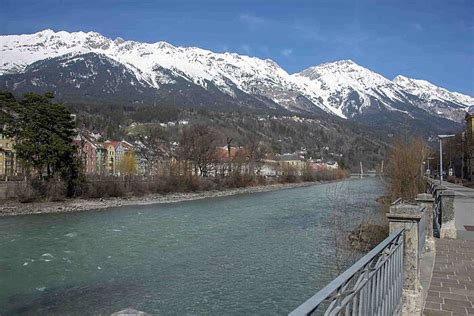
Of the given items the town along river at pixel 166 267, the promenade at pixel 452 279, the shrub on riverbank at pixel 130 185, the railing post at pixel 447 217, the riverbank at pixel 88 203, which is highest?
the railing post at pixel 447 217

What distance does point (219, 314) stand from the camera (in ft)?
35.7

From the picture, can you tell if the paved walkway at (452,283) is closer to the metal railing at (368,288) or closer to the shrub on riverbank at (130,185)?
Answer: the metal railing at (368,288)

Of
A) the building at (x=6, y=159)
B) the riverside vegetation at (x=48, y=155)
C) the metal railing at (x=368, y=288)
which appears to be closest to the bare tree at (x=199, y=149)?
the riverside vegetation at (x=48, y=155)

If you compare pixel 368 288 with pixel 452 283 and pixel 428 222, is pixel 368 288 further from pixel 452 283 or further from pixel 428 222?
pixel 428 222

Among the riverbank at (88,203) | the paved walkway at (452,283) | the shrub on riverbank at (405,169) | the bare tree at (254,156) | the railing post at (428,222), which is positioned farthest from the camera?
the bare tree at (254,156)

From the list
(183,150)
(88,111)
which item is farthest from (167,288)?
(88,111)

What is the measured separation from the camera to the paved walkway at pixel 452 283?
6.32 m

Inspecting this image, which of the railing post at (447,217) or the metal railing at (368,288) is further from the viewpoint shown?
the railing post at (447,217)

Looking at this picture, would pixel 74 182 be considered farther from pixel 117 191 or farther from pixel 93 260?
pixel 93 260

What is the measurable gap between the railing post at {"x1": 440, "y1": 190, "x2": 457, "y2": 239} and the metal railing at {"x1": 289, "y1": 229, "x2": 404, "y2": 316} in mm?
7956

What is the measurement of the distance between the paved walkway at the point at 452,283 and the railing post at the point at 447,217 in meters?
1.35

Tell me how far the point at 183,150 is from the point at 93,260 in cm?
5234

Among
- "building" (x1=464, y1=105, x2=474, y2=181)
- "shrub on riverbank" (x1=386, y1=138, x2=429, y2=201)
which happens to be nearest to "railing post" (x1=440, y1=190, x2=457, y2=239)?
"shrub on riverbank" (x1=386, y1=138, x2=429, y2=201)

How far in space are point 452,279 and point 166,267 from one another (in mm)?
10597
